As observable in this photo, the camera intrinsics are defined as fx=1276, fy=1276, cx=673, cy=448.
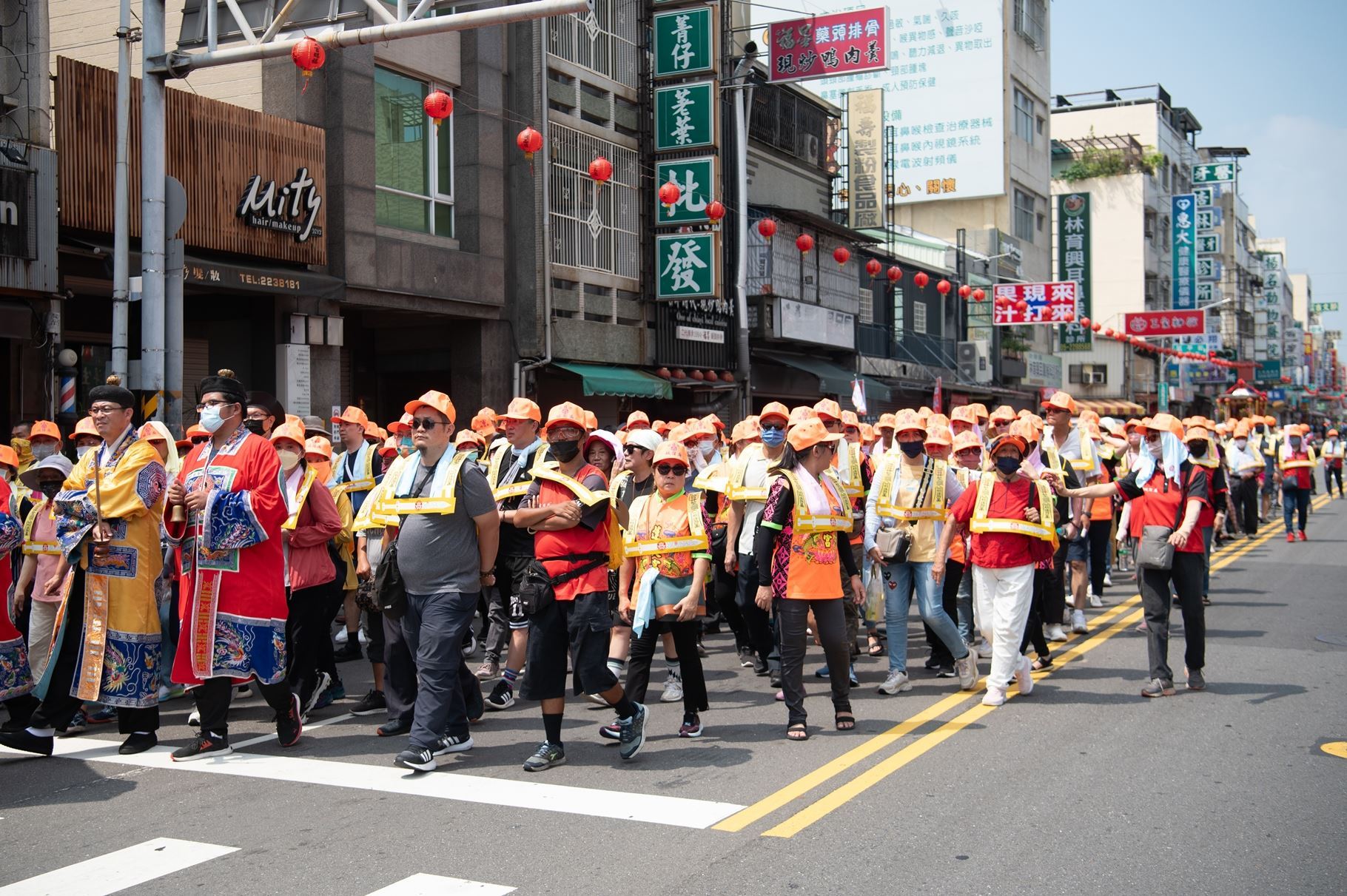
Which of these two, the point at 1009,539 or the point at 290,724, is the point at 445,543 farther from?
the point at 1009,539

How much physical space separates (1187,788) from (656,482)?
11.2ft

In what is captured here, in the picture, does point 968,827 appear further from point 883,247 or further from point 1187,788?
point 883,247

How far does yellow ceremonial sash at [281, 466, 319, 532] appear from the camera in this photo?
8.16 metres

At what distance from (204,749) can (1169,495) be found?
21.6 ft

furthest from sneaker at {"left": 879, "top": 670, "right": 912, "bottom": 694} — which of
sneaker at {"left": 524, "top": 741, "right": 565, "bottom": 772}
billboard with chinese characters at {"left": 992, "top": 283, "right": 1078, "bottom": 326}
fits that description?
billboard with chinese characters at {"left": 992, "top": 283, "right": 1078, "bottom": 326}

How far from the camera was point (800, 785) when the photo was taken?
257 inches

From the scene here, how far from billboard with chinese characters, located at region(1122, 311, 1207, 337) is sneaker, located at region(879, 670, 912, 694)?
35157mm

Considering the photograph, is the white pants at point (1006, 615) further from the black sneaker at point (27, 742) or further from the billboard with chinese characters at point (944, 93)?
the billboard with chinese characters at point (944, 93)

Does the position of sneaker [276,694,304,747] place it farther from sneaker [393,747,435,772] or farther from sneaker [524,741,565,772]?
sneaker [524,741,565,772]

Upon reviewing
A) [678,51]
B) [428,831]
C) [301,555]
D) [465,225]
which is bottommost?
[428,831]

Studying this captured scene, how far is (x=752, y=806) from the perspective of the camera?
6137 millimetres

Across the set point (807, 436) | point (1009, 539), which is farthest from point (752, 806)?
point (1009, 539)

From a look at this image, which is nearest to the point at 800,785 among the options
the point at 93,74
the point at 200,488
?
the point at 200,488

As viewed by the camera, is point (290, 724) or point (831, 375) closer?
point (290, 724)
